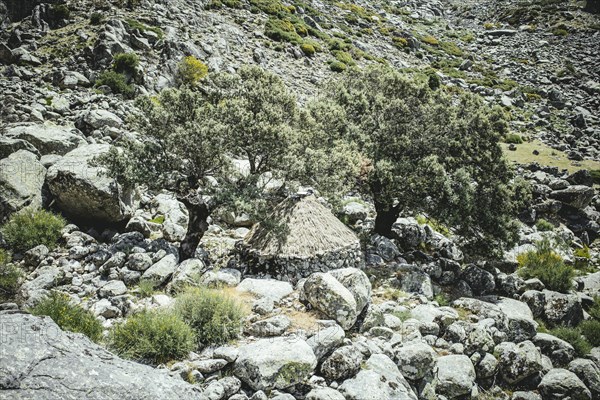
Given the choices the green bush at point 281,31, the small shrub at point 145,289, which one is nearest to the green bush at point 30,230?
the small shrub at point 145,289

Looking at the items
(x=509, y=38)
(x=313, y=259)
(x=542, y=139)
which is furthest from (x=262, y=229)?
(x=509, y=38)

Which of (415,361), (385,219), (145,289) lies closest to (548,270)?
(385,219)

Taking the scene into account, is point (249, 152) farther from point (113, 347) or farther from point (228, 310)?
point (113, 347)

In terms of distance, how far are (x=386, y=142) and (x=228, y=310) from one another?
12319 millimetres

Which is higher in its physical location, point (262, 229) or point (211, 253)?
point (262, 229)

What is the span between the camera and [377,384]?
8578 millimetres

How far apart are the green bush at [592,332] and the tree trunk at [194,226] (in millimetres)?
17851

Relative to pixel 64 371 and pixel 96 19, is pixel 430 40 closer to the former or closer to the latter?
pixel 96 19

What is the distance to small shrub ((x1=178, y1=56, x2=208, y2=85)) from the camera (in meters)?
30.9

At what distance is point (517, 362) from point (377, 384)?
22.2 feet

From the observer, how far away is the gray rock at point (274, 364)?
815 cm

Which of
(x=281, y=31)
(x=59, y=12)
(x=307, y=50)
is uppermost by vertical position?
(x=281, y=31)

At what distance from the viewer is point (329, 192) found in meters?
15.6

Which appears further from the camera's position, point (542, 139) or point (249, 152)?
point (542, 139)
